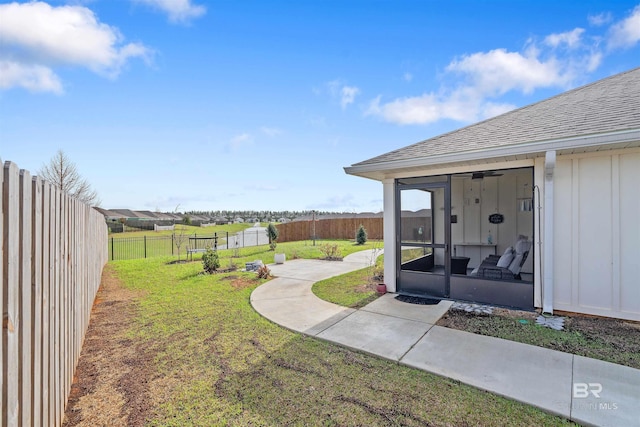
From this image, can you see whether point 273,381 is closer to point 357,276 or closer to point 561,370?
point 561,370

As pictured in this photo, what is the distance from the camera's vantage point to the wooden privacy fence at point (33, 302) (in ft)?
4.51

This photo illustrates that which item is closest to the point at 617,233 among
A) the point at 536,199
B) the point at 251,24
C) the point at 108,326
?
the point at 536,199

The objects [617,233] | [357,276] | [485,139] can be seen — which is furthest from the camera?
[357,276]

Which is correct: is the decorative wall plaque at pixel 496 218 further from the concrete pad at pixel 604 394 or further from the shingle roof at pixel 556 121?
the concrete pad at pixel 604 394

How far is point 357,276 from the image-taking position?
823 cm

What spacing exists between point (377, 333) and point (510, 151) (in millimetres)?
3531

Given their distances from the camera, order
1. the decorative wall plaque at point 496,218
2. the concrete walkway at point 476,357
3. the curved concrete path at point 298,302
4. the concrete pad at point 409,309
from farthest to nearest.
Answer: the decorative wall plaque at point 496,218, the concrete pad at point 409,309, the curved concrete path at point 298,302, the concrete walkway at point 476,357

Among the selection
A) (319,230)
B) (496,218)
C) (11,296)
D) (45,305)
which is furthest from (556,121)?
(319,230)

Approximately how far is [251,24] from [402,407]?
8.68 m

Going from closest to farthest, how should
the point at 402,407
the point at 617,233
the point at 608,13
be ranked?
the point at 402,407, the point at 617,233, the point at 608,13

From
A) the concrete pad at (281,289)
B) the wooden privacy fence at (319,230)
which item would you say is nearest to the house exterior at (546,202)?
the concrete pad at (281,289)

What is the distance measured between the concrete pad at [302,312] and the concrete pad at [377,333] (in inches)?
8.6

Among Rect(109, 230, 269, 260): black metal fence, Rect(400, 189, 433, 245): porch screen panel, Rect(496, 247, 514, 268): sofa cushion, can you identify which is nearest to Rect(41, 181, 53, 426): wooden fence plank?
Rect(400, 189, 433, 245): porch screen panel

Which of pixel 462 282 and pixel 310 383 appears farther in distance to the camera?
pixel 462 282
